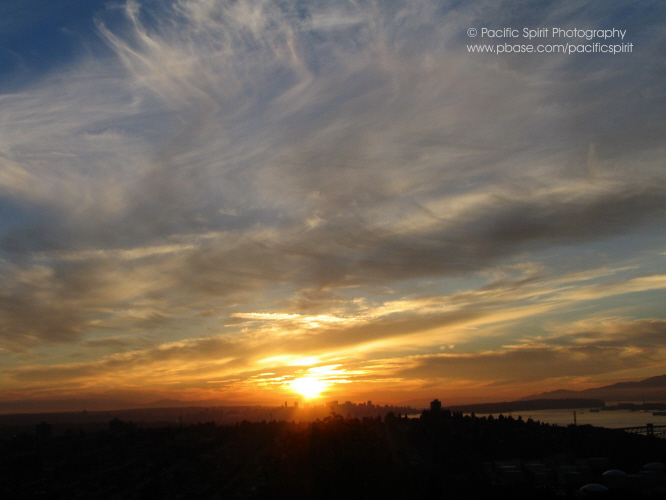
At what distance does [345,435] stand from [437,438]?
78.0 m

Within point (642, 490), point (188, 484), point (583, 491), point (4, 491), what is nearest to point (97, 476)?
point (4, 491)

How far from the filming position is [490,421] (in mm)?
175875

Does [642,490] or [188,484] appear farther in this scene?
[188,484]

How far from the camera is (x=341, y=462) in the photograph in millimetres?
52406

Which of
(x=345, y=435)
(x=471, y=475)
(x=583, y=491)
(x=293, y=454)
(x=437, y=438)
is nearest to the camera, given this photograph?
(x=345, y=435)

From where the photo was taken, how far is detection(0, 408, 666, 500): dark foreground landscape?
58.4 m

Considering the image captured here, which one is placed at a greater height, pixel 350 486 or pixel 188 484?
pixel 350 486

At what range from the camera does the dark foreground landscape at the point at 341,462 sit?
58.4 metres

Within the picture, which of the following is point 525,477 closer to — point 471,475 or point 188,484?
point 471,475

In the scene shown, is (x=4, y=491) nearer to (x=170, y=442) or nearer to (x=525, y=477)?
(x=170, y=442)

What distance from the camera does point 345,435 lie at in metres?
63.4

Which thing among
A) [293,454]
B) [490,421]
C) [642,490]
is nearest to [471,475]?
[642,490]

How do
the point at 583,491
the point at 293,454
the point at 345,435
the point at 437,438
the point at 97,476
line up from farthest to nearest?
the point at 437,438 < the point at 97,476 < the point at 583,491 < the point at 293,454 < the point at 345,435

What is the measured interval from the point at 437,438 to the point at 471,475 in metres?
44.3
